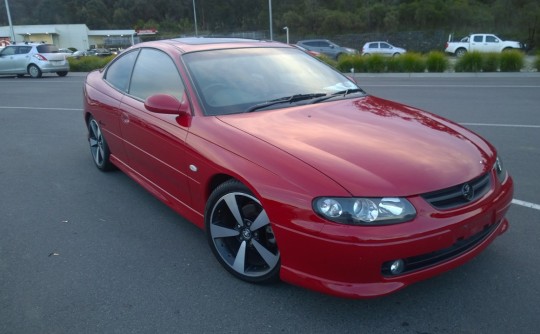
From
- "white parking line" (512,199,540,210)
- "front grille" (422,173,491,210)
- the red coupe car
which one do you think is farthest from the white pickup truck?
"front grille" (422,173,491,210)

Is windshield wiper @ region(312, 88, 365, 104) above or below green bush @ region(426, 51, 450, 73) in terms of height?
above

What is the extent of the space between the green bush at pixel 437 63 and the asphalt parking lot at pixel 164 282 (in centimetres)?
1464

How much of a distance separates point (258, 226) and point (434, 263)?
1.04 metres

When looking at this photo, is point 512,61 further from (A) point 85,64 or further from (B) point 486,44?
(A) point 85,64

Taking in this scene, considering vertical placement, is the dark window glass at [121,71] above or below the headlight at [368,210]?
above

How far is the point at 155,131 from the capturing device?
12.3 feet

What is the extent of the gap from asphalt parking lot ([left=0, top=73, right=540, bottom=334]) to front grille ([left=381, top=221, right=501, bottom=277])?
342mm

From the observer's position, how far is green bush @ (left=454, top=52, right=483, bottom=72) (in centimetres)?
1842

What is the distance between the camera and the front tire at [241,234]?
9.38ft

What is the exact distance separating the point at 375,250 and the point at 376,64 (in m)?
18.8

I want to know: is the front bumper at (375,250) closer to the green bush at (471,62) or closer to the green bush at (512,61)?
the green bush at (471,62)

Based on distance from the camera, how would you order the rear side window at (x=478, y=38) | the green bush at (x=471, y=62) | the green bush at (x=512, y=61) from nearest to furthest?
the green bush at (x=512, y=61), the green bush at (x=471, y=62), the rear side window at (x=478, y=38)

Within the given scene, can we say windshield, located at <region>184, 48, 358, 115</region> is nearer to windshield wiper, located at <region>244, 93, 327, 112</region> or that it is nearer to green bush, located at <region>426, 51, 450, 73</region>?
windshield wiper, located at <region>244, 93, 327, 112</region>

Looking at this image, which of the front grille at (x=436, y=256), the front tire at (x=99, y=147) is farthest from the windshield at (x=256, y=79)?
the front tire at (x=99, y=147)
